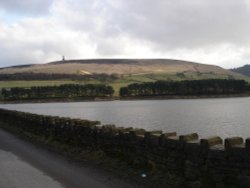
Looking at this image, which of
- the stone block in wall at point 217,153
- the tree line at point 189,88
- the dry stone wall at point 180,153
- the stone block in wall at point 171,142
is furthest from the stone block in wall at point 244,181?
the tree line at point 189,88

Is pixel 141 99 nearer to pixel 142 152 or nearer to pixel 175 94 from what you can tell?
Answer: pixel 175 94

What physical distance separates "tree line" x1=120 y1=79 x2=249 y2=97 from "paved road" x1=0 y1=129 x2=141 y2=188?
138413 mm

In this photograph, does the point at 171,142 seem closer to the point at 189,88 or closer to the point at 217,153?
the point at 217,153

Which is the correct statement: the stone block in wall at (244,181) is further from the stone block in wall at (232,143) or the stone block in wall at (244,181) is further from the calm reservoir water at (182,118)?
the calm reservoir water at (182,118)

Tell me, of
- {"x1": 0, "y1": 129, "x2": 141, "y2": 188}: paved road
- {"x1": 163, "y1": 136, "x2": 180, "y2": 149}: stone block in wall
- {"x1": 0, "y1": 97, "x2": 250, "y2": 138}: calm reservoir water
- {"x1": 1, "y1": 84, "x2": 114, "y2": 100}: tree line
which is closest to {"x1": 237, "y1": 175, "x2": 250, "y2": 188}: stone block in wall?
{"x1": 163, "y1": 136, "x2": 180, "y2": 149}: stone block in wall

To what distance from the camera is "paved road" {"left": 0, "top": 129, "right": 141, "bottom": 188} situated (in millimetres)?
10945

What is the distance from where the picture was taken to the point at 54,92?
168125mm

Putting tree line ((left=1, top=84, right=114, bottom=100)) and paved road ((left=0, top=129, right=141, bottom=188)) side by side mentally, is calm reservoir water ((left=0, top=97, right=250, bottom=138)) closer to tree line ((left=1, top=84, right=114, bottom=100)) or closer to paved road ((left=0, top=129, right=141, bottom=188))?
paved road ((left=0, top=129, right=141, bottom=188))

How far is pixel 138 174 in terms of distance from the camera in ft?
38.4

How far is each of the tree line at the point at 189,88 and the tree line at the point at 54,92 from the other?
9.57m

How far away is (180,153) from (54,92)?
16011cm

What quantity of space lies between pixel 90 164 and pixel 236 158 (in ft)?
20.9

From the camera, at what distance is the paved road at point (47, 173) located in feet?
35.9

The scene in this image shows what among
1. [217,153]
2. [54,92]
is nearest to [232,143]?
[217,153]
